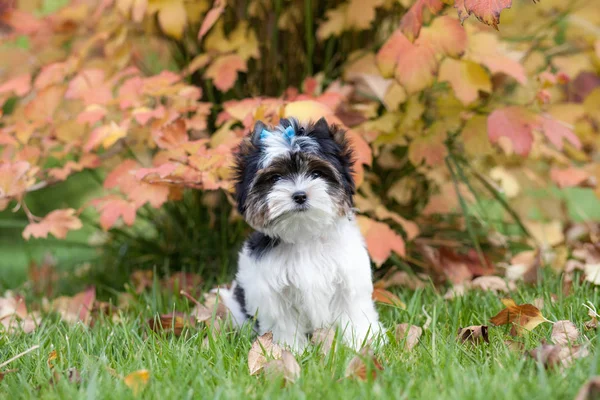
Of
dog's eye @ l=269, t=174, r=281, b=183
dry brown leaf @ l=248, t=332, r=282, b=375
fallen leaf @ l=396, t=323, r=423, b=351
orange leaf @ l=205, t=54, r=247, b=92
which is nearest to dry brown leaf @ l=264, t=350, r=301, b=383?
dry brown leaf @ l=248, t=332, r=282, b=375

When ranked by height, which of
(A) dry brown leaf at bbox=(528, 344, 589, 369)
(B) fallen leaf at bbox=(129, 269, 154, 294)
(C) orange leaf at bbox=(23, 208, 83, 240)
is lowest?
(B) fallen leaf at bbox=(129, 269, 154, 294)

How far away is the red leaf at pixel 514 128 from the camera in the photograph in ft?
12.7

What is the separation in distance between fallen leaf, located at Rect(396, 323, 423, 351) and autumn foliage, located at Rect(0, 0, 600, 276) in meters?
0.71

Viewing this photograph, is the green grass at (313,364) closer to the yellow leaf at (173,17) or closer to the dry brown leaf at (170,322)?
the dry brown leaf at (170,322)

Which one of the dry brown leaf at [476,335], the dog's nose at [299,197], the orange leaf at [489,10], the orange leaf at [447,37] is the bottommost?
the dry brown leaf at [476,335]

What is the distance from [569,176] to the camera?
4770 millimetres

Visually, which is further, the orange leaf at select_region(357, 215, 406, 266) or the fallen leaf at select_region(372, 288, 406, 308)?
the orange leaf at select_region(357, 215, 406, 266)

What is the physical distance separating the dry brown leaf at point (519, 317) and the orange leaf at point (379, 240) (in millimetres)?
791

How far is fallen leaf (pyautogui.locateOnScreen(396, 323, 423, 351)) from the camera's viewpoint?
10.2 ft

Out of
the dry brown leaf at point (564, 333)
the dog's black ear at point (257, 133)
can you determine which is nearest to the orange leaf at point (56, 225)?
the dog's black ear at point (257, 133)

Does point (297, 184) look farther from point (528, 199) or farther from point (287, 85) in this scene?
point (528, 199)

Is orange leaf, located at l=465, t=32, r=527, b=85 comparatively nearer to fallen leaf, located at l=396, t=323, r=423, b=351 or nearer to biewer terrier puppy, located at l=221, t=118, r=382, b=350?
biewer terrier puppy, located at l=221, t=118, r=382, b=350

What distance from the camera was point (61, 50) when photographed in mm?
5207

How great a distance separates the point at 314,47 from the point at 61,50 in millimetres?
1868
